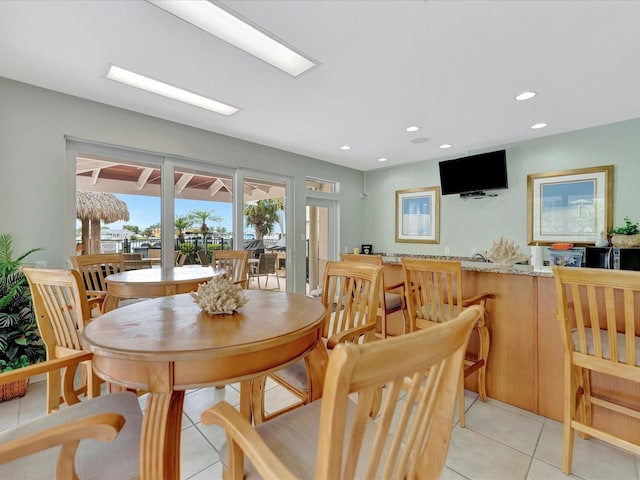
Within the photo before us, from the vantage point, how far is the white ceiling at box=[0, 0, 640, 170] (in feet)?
5.88

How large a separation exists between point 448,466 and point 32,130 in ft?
13.5

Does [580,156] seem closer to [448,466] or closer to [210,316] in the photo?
[448,466]

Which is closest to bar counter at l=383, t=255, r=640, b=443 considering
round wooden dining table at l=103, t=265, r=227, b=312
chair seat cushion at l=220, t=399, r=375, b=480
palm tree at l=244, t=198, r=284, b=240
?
chair seat cushion at l=220, t=399, r=375, b=480

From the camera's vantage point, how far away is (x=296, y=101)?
2.96 metres

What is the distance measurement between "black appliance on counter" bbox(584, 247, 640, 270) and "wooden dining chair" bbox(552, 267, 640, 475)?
194cm

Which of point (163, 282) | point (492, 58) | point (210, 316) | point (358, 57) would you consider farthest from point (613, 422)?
point (163, 282)

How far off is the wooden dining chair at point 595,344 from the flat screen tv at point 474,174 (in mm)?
2939

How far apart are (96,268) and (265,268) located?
92.2 inches

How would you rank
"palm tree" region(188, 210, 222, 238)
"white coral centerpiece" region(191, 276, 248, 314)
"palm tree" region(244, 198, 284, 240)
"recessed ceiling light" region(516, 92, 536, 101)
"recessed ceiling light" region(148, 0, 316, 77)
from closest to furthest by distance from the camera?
Result: "white coral centerpiece" region(191, 276, 248, 314)
"recessed ceiling light" region(148, 0, 316, 77)
"recessed ceiling light" region(516, 92, 536, 101)
"palm tree" region(188, 210, 222, 238)
"palm tree" region(244, 198, 284, 240)

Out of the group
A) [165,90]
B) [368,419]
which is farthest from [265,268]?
[368,419]

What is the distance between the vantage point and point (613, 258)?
3.19 m

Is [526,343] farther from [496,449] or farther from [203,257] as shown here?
[203,257]

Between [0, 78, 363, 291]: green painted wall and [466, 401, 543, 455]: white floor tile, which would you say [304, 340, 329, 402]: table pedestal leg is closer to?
[466, 401, 543, 455]: white floor tile

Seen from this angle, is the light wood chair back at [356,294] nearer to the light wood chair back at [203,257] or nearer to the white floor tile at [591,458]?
the white floor tile at [591,458]
